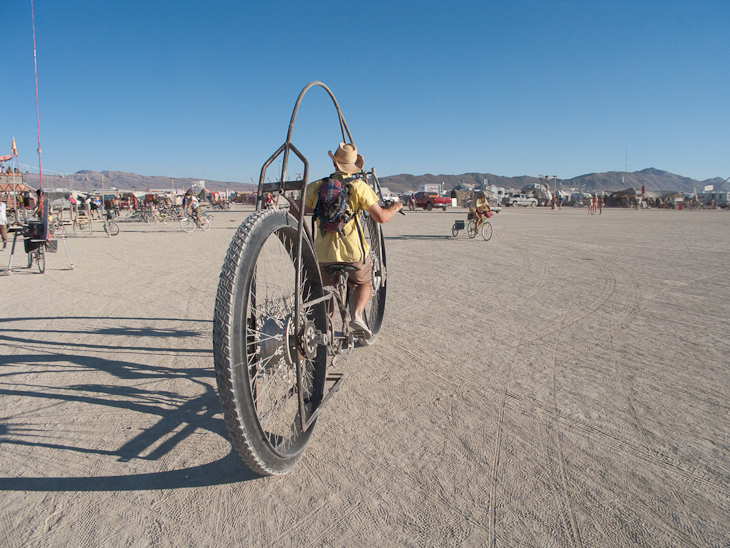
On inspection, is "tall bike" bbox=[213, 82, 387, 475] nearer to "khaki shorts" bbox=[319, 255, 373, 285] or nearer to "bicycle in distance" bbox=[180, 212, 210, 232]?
"khaki shorts" bbox=[319, 255, 373, 285]

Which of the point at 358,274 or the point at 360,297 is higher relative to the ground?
the point at 358,274

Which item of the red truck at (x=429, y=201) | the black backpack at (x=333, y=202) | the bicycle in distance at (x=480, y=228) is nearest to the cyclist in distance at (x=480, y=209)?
the bicycle in distance at (x=480, y=228)

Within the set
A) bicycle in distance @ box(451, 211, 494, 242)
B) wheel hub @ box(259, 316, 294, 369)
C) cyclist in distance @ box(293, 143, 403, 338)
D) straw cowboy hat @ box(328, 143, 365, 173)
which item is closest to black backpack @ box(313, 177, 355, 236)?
cyclist in distance @ box(293, 143, 403, 338)

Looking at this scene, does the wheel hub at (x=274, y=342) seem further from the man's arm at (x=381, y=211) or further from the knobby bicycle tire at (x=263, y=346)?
the man's arm at (x=381, y=211)

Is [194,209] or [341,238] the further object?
[194,209]

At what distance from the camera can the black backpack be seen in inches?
136

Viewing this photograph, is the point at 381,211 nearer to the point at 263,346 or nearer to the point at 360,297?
the point at 360,297

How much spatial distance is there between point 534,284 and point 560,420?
4.88 meters

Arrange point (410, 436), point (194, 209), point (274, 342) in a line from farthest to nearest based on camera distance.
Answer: point (194, 209) < point (410, 436) < point (274, 342)

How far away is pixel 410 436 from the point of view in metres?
2.81

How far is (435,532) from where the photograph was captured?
202cm

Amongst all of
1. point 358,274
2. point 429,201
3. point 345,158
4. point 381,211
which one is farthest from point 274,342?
point 429,201

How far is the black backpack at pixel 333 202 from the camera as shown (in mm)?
3461

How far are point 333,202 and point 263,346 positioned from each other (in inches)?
55.4
